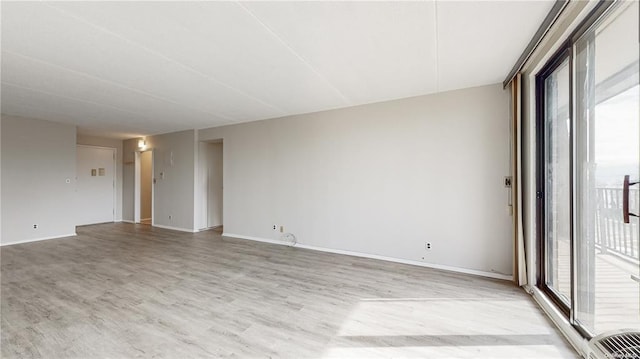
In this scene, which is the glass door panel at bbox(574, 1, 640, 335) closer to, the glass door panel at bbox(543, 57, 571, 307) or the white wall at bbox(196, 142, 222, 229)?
the glass door panel at bbox(543, 57, 571, 307)

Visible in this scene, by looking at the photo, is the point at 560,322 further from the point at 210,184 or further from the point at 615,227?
the point at 210,184

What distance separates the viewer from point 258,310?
242 centimetres

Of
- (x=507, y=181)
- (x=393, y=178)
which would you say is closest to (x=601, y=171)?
(x=507, y=181)

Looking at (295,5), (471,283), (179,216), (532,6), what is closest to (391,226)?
(471,283)

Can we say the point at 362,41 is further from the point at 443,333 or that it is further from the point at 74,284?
the point at 74,284

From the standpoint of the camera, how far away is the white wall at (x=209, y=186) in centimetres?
606

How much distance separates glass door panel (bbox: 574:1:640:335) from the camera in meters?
1.48

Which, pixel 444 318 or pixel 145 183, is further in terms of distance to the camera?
pixel 145 183

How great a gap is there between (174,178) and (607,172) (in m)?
7.14

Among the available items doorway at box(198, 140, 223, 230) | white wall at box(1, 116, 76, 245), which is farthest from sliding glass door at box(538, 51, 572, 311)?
white wall at box(1, 116, 76, 245)

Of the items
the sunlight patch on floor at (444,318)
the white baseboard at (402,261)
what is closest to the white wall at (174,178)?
the white baseboard at (402,261)

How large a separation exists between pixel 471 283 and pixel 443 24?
2753 millimetres

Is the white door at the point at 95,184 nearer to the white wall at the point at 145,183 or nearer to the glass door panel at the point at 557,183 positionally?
the white wall at the point at 145,183

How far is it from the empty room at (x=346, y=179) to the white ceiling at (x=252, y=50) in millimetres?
23
